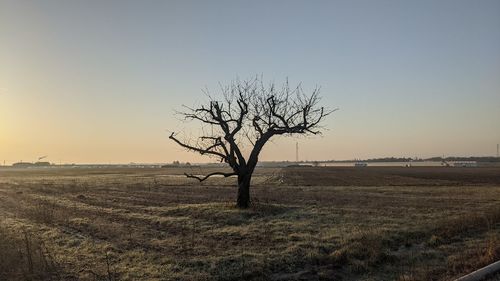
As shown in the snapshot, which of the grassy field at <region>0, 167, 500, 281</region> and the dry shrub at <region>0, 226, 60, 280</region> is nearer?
the dry shrub at <region>0, 226, 60, 280</region>

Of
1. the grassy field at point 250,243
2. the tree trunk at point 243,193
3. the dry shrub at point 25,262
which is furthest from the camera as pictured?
the tree trunk at point 243,193

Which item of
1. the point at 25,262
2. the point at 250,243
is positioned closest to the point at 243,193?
the point at 250,243

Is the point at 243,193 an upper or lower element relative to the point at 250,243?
upper

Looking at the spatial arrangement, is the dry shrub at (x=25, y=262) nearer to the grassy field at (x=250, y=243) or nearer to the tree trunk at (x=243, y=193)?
the grassy field at (x=250, y=243)

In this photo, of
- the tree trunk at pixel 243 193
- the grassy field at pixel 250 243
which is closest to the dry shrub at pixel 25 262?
the grassy field at pixel 250 243

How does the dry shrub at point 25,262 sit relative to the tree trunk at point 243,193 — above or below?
below

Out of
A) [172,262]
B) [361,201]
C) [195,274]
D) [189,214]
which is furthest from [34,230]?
[361,201]

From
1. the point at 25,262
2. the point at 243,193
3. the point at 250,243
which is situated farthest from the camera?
the point at 243,193

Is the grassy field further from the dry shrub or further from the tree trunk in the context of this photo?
the tree trunk

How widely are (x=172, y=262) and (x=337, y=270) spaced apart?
4.80 metres

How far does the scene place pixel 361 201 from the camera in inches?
1282

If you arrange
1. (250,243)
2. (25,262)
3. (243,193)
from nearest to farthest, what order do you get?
1. (25,262)
2. (250,243)
3. (243,193)

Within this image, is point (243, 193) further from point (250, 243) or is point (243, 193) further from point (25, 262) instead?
point (25, 262)

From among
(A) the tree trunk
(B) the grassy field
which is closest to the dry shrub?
(B) the grassy field
